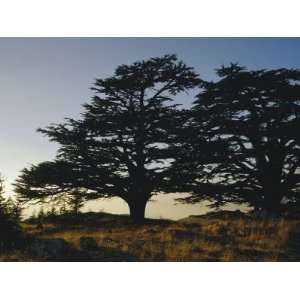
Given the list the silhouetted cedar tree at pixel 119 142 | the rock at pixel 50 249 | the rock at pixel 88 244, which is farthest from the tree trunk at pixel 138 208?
the rock at pixel 50 249

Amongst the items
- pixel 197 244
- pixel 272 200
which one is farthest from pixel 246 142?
pixel 197 244

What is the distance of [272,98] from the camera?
20.2m

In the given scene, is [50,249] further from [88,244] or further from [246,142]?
[246,142]

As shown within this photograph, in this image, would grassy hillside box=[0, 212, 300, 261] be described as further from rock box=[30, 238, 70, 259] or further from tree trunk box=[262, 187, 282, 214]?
tree trunk box=[262, 187, 282, 214]

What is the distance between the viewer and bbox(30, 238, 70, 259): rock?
11.8 m

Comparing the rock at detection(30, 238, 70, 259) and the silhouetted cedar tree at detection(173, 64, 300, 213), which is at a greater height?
the silhouetted cedar tree at detection(173, 64, 300, 213)

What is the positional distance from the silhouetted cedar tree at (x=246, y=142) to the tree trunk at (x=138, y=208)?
2.44m

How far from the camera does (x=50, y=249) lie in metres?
12.0

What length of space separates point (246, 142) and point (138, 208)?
19.4ft

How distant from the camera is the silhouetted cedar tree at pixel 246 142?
20.2 m

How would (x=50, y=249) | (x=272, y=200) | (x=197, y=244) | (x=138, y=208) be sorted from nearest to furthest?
(x=50, y=249), (x=197, y=244), (x=272, y=200), (x=138, y=208)

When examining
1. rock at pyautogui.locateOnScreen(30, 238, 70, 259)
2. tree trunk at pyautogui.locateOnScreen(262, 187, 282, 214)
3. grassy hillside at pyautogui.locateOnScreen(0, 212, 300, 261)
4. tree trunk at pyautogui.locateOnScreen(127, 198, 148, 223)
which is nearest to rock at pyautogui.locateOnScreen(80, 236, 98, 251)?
grassy hillside at pyautogui.locateOnScreen(0, 212, 300, 261)

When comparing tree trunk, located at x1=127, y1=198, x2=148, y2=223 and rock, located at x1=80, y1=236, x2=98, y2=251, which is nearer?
rock, located at x1=80, y1=236, x2=98, y2=251

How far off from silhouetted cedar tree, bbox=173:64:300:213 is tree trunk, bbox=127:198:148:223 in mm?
2445
